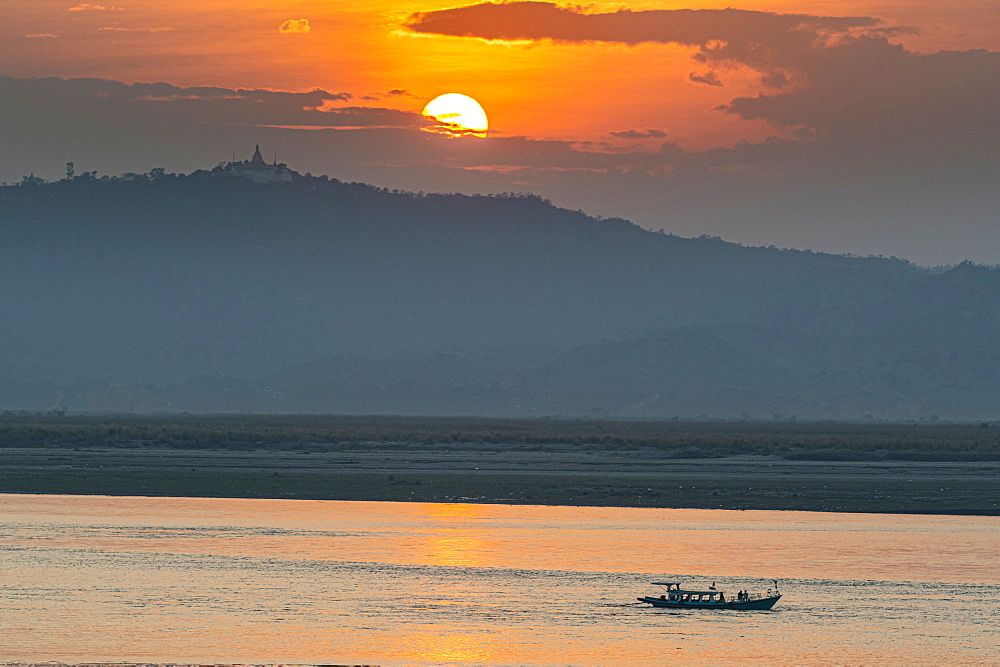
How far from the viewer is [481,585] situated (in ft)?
133

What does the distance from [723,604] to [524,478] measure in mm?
40408

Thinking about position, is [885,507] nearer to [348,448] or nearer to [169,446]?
[348,448]

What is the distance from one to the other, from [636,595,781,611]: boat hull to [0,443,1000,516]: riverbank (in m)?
26.9

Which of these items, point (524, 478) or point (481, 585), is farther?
point (524, 478)

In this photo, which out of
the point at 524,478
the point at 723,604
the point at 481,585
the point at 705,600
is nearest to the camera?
the point at 723,604

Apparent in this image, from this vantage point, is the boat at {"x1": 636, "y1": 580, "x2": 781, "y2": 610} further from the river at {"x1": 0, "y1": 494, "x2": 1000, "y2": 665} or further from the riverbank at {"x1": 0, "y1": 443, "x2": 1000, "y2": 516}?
the riverbank at {"x1": 0, "y1": 443, "x2": 1000, "y2": 516}

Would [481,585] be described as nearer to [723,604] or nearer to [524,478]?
[723,604]

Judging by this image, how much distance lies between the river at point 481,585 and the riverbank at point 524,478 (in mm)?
6289

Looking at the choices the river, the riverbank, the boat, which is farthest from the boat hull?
the riverbank

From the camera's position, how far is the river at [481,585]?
105 feet

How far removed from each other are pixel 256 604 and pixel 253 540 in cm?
1317

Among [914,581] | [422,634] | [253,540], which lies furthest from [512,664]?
[253,540]

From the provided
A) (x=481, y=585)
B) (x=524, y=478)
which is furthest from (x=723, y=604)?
(x=524, y=478)

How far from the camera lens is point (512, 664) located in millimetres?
30312
